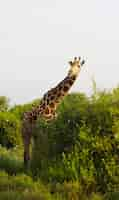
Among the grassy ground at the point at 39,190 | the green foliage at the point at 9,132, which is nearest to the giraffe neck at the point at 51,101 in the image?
the grassy ground at the point at 39,190

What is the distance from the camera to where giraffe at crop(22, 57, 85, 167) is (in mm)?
13249

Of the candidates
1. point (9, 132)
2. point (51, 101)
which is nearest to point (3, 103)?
point (9, 132)

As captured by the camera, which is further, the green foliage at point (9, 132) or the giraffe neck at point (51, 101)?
the green foliage at point (9, 132)

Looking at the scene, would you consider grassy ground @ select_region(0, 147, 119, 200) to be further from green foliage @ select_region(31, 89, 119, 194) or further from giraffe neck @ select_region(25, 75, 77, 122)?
giraffe neck @ select_region(25, 75, 77, 122)

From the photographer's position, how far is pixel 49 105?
14133mm

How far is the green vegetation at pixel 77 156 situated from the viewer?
9.34 m

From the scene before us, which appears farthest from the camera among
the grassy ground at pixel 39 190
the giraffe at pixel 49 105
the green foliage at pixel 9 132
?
the green foliage at pixel 9 132

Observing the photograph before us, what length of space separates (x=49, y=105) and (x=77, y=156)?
14.5ft

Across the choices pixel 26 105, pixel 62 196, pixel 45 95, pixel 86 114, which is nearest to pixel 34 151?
pixel 86 114

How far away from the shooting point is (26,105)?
32281mm

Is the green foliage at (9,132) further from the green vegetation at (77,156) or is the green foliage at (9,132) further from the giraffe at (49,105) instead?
the green vegetation at (77,156)

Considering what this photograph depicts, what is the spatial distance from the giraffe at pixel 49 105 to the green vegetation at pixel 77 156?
1872 mm

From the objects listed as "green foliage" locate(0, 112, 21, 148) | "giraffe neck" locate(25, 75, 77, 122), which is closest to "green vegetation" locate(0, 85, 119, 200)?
"giraffe neck" locate(25, 75, 77, 122)

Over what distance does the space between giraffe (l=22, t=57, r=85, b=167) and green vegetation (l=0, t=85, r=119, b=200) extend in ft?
6.14
